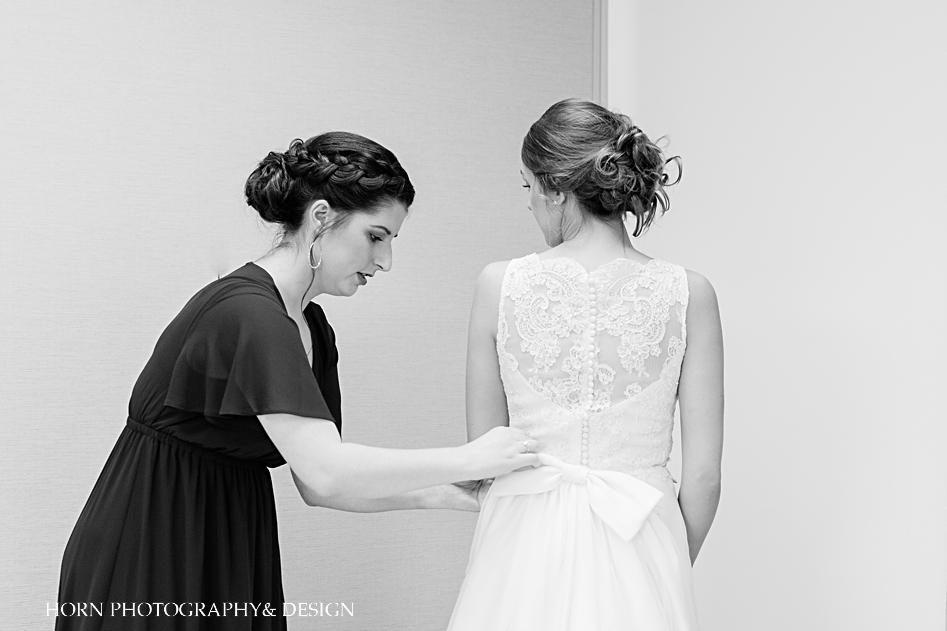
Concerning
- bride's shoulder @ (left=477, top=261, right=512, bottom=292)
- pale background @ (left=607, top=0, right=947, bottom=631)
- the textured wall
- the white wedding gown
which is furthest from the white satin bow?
the textured wall

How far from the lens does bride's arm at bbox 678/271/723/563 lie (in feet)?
4.94

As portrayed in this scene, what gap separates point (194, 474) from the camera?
1449 millimetres

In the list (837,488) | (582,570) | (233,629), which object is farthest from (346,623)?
(837,488)

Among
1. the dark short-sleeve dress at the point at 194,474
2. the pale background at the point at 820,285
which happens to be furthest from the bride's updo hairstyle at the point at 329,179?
the pale background at the point at 820,285

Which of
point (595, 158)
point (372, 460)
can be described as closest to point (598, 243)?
point (595, 158)

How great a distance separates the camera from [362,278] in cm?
161

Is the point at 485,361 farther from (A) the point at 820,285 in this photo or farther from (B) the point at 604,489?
(A) the point at 820,285

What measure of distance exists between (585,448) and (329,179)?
0.63 meters

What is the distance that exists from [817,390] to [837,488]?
0.24 metres

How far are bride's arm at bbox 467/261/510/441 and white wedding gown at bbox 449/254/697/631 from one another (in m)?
0.03

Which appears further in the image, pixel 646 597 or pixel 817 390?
pixel 817 390

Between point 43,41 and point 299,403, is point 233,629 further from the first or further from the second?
point 43,41

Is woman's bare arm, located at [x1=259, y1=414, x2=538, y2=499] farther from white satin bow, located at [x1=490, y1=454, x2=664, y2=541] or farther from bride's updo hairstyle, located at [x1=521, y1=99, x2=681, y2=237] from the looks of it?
bride's updo hairstyle, located at [x1=521, y1=99, x2=681, y2=237]

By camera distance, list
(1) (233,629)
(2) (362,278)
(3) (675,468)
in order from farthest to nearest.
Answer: (3) (675,468)
(2) (362,278)
(1) (233,629)
